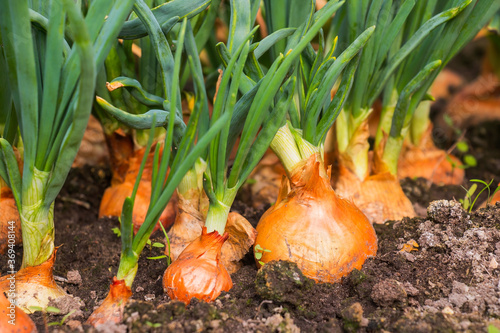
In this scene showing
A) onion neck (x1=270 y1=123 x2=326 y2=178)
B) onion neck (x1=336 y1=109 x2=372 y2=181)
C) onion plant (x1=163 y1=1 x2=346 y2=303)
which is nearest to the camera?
onion plant (x1=163 y1=1 x2=346 y2=303)

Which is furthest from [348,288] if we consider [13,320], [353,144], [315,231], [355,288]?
[13,320]

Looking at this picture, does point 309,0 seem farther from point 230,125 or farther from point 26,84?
point 26,84

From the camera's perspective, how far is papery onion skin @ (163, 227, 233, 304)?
37.0 inches

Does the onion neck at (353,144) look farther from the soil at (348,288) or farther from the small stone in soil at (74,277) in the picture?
the small stone in soil at (74,277)

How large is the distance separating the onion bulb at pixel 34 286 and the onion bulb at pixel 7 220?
0.84 feet

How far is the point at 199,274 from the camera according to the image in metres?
0.95

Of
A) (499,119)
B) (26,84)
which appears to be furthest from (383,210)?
(499,119)

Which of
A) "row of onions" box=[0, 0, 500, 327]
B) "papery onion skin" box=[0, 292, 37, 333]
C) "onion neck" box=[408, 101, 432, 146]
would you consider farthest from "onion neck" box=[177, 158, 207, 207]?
"onion neck" box=[408, 101, 432, 146]

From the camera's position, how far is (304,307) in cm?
97

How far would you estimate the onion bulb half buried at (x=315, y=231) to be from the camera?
1035 mm

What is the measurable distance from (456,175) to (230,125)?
1.13 m

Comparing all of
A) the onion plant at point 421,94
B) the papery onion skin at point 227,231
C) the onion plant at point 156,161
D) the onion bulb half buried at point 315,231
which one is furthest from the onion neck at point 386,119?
the onion plant at point 156,161

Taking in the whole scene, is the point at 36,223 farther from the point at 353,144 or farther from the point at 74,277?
the point at 353,144

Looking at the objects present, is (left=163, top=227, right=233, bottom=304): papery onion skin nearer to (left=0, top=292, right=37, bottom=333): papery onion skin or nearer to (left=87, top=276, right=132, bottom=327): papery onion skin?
(left=87, top=276, right=132, bottom=327): papery onion skin
